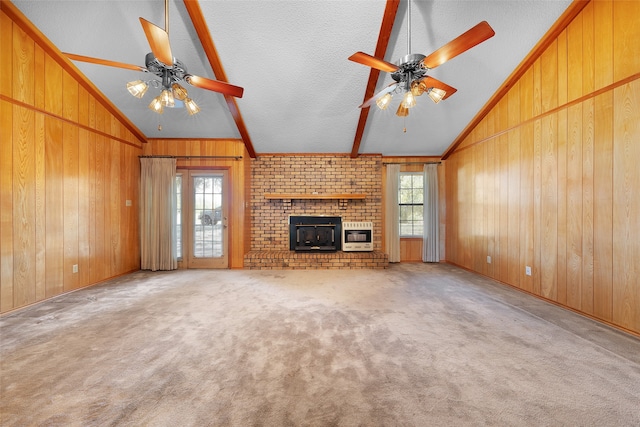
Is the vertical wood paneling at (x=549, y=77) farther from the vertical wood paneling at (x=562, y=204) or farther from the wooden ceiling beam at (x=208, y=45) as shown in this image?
the wooden ceiling beam at (x=208, y=45)

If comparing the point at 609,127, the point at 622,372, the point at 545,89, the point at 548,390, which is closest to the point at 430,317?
the point at 548,390

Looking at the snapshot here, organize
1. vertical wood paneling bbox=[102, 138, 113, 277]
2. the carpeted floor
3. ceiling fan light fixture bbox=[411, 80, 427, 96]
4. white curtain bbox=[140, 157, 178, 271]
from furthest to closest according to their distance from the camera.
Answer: white curtain bbox=[140, 157, 178, 271] < vertical wood paneling bbox=[102, 138, 113, 277] < ceiling fan light fixture bbox=[411, 80, 427, 96] < the carpeted floor

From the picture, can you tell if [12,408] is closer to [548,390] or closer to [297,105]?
[548,390]

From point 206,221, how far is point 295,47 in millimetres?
3669

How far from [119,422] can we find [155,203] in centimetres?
442

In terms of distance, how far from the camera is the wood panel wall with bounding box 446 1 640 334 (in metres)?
2.44

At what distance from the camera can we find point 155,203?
504 centimetres

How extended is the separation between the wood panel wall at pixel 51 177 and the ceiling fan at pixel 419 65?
3.86 meters

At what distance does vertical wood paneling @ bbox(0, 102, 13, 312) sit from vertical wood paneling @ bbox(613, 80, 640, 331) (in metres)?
6.43

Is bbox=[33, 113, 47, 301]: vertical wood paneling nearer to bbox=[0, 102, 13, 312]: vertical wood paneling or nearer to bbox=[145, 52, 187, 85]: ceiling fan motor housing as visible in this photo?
bbox=[0, 102, 13, 312]: vertical wood paneling

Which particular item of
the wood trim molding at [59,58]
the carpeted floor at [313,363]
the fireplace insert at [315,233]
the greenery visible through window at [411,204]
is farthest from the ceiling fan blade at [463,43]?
the greenery visible through window at [411,204]

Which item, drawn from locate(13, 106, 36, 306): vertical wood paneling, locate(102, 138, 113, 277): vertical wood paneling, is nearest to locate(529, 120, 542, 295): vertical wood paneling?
locate(13, 106, 36, 306): vertical wood paneling

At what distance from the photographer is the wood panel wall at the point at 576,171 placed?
8.02 ft

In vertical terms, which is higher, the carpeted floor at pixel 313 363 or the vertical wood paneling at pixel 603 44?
the vertical wood paneling at pixel 603 44
